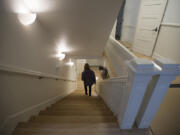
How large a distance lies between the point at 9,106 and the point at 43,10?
4.53 ft

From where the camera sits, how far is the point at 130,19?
489 cm

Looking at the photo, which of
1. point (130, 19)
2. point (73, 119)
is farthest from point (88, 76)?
point (130, 19)

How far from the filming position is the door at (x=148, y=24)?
2.88 m

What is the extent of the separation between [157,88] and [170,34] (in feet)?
7.51

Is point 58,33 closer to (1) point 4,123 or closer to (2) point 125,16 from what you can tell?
(1) point 4,123

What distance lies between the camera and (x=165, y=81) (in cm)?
97

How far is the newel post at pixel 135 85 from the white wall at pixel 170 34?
1992 millimetres

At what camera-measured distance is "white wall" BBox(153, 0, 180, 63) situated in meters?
2.36

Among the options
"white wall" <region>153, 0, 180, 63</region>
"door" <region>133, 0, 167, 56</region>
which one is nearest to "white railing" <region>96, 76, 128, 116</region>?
"white wall" <region>153, 0, 180, 63</region>

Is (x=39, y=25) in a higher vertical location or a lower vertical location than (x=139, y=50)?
higher

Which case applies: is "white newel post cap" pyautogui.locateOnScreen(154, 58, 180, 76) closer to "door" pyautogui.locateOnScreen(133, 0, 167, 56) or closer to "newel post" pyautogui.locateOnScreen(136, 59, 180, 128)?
"newel post" pyautogui.locateOnScreen(136, 59, 180, 128)

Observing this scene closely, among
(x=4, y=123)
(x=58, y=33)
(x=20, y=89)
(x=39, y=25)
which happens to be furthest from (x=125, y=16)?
(x=4, y=123)

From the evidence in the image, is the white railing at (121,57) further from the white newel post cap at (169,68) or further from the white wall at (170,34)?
the white wall at (170,34)

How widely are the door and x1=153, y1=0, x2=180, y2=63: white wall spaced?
0.16 meters
